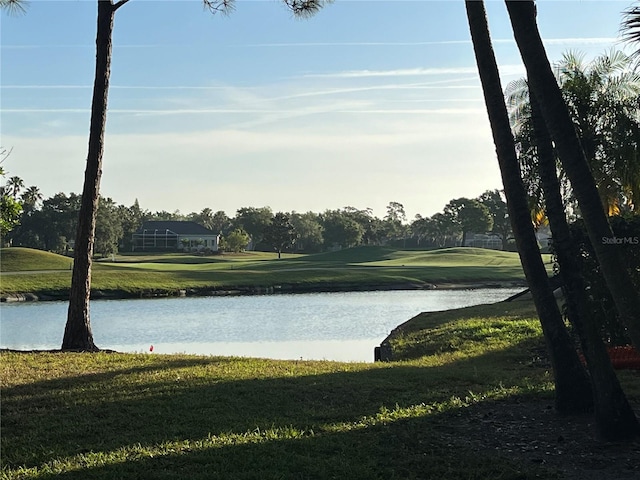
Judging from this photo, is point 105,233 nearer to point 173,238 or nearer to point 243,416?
point 173,238

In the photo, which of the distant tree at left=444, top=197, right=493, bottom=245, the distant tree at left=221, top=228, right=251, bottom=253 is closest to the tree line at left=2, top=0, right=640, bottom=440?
the distant tree at left=221, top=228, right=251, bottom=253

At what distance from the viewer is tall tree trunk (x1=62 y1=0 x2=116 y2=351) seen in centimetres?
1226

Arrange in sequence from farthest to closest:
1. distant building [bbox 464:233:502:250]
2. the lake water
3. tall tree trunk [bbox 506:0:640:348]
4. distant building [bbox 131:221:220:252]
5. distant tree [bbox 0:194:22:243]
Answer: distant building [bbox 464:233:502:250] → distant building [bbox 131:221:220:252] → the lake water → distant tree [bbox 0:194:22:243] → tall tree trunk [bbox 506:0:640:348]

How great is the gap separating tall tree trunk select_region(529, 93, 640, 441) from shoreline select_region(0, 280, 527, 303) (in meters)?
33.5

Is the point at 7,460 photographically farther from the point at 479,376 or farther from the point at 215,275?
the point at 215,275

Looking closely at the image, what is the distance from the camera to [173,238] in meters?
97.8

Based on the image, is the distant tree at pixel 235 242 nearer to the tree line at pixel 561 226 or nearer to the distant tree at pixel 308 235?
the distant tree at pixel 308 235

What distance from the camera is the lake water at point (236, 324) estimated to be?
57.8ft

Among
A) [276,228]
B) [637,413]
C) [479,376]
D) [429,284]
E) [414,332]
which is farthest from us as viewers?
[276,228]

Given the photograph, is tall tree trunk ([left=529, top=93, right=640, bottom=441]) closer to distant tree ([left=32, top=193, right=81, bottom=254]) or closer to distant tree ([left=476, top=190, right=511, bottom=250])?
distant tree ([left=32, top=193, right=81, bottom=254])

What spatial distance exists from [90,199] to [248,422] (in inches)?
290

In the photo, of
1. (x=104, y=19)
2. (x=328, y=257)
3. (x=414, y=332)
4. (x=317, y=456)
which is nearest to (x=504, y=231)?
(x=328, y=257)

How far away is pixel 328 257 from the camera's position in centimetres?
8012

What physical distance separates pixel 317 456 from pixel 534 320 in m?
11.3
